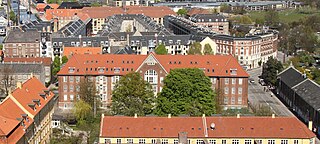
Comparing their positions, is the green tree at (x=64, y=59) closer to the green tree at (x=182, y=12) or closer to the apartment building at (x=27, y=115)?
the apartment building at (x=27, y=115)

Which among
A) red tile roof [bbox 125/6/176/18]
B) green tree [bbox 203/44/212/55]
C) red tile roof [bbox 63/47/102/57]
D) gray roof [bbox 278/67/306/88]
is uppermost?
red tile roof [bbox 125/6/176/18]

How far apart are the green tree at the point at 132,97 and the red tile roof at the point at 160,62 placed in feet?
21.0

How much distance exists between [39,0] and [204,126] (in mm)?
123177

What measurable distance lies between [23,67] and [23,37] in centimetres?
1578

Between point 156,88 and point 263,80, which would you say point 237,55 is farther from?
point 156,88

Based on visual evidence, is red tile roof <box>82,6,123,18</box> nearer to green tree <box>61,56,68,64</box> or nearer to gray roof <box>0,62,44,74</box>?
green tree <box>61,56,68,64</box>

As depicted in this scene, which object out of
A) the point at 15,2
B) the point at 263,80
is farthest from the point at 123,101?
the point at 15,2

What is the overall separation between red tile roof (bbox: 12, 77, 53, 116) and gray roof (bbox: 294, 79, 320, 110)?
845 inches

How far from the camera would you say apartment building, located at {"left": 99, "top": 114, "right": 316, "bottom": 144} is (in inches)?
1436

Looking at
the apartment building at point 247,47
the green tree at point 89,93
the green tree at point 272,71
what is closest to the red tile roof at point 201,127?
the green tree at point 89,93

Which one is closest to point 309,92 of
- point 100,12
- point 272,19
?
point 272,19

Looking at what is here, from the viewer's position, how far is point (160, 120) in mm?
37438

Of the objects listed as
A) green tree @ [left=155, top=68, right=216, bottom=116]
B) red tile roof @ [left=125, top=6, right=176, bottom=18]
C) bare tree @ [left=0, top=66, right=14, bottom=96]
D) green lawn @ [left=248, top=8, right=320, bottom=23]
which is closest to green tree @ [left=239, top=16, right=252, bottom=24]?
green lawn @ [left=248, top=8, right=320, bottom=23]

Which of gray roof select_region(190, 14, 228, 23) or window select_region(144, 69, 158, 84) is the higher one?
gray roof select_region(190, 14, 228, 23)
